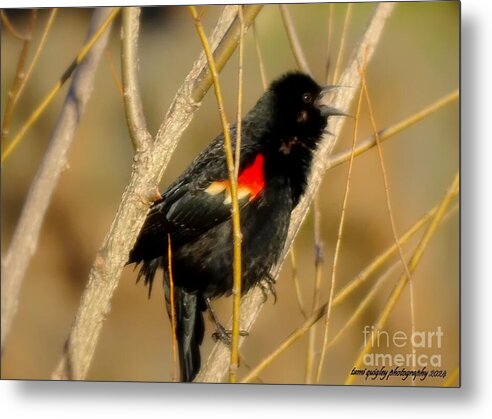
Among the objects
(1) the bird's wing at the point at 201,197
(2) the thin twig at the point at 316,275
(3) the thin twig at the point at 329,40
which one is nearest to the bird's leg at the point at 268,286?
(2) the thin twig at the point at 316,275

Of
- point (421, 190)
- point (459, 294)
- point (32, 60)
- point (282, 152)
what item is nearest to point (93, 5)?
point (32, 60)

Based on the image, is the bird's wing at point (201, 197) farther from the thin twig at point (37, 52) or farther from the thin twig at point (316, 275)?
the thin twig at point (37, 52)

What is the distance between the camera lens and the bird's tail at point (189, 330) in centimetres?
253

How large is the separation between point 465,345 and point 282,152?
82 cm

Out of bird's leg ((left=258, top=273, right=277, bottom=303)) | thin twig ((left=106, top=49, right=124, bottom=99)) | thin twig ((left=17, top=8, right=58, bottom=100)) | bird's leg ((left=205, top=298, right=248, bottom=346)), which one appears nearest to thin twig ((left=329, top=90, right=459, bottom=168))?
bird's leg ((left=258, top=273, right=277, bottom=303))

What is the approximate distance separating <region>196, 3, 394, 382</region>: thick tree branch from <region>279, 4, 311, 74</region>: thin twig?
135 mm

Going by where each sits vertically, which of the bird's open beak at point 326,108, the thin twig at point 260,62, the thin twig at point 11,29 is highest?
the thin twig at point 11,29

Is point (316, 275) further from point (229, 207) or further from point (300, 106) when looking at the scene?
point (300, 106)

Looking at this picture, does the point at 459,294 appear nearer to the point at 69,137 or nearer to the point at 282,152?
the point at 282,152

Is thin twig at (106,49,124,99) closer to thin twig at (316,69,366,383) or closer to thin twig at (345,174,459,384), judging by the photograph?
thin twig at (316,69,366,383)

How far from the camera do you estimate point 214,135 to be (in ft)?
8.29

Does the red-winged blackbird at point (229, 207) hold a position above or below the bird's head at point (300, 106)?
below

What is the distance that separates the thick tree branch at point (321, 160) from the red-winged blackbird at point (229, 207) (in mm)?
32

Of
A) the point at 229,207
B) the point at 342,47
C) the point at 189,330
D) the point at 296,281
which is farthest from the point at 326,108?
the point at 189,330
